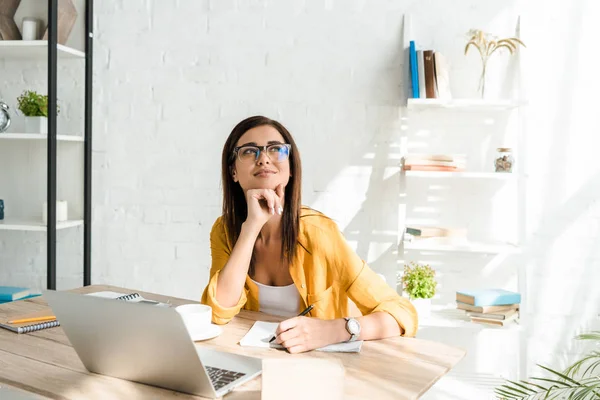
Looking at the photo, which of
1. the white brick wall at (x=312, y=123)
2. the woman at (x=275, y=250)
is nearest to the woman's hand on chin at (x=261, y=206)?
the woman at (x=275, y=250)

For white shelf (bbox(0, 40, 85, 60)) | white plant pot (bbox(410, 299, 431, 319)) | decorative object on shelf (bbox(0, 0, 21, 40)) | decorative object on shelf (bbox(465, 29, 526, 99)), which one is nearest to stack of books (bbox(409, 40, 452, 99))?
decorative object on shelf (bbox(465, 29, 526, 99))

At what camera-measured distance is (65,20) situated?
124 inches

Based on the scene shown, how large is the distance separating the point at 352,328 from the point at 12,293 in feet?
7.35

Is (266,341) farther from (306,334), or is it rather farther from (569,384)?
(569,384)

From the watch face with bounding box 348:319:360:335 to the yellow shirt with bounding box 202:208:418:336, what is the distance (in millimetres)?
226

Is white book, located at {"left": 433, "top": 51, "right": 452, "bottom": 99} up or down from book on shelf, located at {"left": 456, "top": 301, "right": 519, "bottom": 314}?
up

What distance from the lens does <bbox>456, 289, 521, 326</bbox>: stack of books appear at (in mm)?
2621

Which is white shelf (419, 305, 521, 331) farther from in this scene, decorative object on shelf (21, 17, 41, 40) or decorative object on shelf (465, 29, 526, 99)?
decorative object on shelf (21, 17, 41, 40)

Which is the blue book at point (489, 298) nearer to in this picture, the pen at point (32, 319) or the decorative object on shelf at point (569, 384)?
the decorative object on shelf at point (569, 384)

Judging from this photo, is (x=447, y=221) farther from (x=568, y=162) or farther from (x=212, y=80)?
(x=212, y=80)

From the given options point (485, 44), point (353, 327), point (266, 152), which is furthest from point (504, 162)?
point (353, 327)

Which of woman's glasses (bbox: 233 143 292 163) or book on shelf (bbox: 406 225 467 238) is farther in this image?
book on shelf (bbox: 406 225 467 238)

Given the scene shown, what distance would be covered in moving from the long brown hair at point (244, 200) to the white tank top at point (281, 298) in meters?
0.08

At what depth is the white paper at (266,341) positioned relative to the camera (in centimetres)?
137
